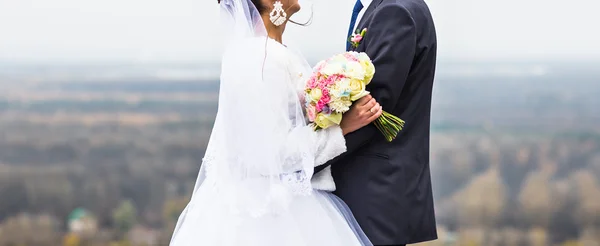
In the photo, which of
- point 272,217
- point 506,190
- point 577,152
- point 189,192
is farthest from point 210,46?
point 272,217

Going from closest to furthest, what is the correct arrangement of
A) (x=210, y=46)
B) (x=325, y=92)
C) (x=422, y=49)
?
(x=325, y=92) < (x=422, y=49) < (x=210, y=46)

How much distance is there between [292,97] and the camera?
77.4 inches

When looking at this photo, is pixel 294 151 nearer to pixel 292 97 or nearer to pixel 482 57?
pixel 292 97

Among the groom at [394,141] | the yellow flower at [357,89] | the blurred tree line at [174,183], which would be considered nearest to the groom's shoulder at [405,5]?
the groom at [394,141]

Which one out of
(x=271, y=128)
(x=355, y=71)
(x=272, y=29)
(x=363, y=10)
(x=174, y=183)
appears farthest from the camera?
(x=174, y=183)

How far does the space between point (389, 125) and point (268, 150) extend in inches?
11.9

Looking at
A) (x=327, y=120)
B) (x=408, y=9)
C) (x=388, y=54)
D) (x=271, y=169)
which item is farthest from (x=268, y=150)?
(x=408, y=9)

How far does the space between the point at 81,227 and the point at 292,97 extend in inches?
106

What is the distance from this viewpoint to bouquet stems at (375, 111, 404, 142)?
1937 mm

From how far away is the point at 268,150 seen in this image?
1.94 metres

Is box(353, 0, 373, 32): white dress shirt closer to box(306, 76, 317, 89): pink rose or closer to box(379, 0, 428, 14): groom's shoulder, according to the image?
box(379, 0, 428, 14): groom's shoulder

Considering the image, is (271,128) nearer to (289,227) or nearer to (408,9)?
(289,227)

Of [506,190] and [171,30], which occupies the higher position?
[171,30]

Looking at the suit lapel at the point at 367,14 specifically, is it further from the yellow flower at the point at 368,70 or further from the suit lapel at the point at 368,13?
the yellow flower at the point at 368,70
